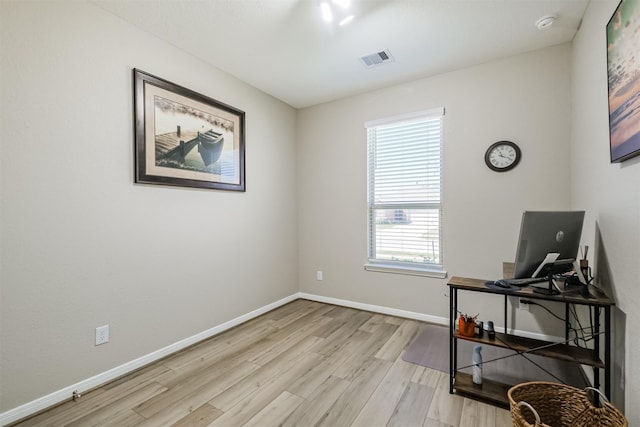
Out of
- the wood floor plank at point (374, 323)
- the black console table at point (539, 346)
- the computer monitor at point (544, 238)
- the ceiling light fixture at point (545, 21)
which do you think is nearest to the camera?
the black console table at point (539, 346)

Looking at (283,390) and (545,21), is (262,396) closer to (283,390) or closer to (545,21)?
(283,390)

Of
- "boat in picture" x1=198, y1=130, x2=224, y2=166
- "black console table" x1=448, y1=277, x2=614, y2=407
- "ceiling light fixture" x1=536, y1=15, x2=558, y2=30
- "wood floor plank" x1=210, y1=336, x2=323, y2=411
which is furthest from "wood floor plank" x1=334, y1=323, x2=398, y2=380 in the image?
"ceiling light fixture" x1=536, y1=15, x2=558, y2=30

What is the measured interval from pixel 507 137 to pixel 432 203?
3.08 feet

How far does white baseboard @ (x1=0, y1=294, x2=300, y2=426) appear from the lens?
1729 mm

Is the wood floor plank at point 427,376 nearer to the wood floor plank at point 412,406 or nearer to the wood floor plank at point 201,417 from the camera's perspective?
the wood floor plank at point 412,406

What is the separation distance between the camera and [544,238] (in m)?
1.66

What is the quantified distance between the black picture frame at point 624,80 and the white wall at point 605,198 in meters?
0.10

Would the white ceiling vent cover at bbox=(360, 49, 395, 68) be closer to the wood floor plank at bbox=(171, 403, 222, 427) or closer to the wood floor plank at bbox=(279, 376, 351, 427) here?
the wood floor plank at bbox=(279, 376, 351, 427)

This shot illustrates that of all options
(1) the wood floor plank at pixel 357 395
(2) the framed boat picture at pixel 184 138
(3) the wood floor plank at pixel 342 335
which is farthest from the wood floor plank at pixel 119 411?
(2) the framed boat picture at pixel 184 138

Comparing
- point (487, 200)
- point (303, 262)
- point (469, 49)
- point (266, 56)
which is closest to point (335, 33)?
point (266, 56)

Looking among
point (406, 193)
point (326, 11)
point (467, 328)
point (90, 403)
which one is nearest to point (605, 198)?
point (467, 328)

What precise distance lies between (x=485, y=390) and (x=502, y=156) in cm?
208

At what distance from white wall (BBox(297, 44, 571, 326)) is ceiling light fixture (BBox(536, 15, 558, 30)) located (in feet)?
1.45

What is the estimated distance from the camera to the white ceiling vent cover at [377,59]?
2729 millimetres
